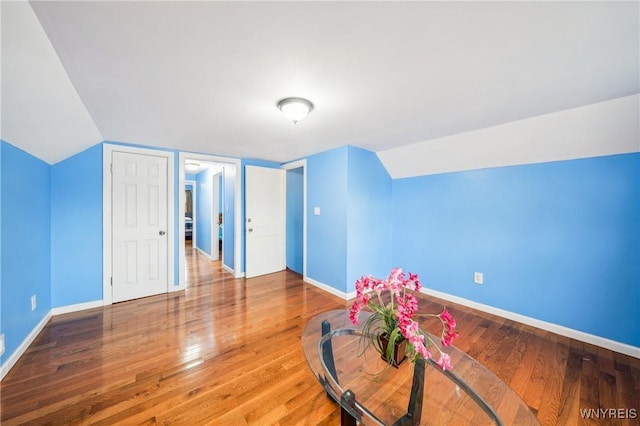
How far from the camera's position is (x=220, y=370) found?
1770 mm

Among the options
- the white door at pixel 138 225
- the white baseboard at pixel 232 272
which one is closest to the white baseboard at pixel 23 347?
the white door at pixel 138 225

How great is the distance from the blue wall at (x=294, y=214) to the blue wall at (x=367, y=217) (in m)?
1.43

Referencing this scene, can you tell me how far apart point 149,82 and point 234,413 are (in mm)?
2260

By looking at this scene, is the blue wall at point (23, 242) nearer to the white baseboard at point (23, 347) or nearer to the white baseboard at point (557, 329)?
the white baseboard at point (23, 347)

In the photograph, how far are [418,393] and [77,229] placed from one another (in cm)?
382

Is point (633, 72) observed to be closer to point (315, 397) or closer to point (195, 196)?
point (315, 397)

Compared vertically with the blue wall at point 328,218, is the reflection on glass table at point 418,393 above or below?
below

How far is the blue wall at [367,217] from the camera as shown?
3.21 metres

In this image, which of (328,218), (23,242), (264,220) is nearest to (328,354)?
(328,218)

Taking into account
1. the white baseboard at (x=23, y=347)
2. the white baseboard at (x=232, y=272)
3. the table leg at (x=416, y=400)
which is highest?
the table leg at (x=416, y=400)

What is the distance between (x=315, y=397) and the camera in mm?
1523

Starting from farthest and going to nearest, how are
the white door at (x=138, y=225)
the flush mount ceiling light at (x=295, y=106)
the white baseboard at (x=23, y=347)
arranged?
the white door at (x=138, y=225)
the flush mount ceiling light at (x=295, y=106)
the white baseboard at (x=23, y=347)

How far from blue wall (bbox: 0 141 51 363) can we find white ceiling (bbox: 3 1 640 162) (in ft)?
1.38

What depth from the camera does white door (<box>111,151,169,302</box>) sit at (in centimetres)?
300
